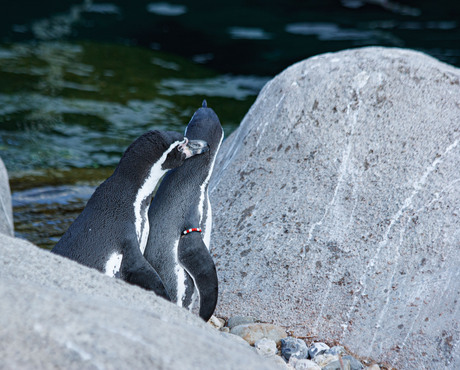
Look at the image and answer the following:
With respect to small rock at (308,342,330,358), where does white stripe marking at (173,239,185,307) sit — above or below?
above

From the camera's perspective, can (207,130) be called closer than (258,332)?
No

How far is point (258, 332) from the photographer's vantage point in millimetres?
3494

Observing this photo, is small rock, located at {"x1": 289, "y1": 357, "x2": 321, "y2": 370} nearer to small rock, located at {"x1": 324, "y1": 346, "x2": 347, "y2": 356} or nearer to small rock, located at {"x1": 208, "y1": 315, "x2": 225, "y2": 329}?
small rock, located at {"x1": 324, "y1": 346, "x2": 347, "y2": 356}

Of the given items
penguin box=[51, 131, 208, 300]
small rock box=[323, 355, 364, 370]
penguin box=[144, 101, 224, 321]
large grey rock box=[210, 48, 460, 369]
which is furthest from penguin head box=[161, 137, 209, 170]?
small rock box=[323, 355, 364, 370]

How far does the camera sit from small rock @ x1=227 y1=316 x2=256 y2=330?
3631mm

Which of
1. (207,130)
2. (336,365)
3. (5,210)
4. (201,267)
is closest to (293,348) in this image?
(336,365)

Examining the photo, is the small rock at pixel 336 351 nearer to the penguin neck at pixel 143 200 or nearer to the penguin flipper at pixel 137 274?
the penguin flipper at pixel 137 274

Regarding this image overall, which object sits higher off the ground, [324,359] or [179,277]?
[179,277]

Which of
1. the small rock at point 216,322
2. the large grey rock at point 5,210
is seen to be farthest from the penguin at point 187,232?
the large grey rock at point 5,210

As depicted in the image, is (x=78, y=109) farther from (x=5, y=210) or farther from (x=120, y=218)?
(x=120, y=218)

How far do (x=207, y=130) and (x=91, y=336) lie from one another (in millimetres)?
2046

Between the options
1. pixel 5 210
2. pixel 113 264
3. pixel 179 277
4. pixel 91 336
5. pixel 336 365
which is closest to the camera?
pixel 91 336

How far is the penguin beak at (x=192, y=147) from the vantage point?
3322 mm

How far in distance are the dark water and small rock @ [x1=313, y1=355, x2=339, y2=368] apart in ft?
8.90
